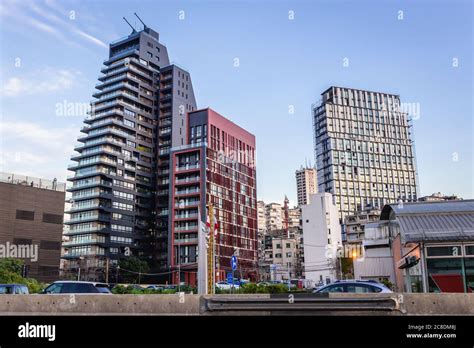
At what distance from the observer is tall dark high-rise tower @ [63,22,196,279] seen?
11044cm

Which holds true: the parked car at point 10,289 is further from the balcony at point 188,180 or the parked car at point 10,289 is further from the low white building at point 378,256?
the balcony at point 188,180

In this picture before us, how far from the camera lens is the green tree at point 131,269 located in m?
102

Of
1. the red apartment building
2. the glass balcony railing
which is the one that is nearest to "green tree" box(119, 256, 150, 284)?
the red apartment building

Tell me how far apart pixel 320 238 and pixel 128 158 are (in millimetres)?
54505

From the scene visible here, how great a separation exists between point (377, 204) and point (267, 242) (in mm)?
44555

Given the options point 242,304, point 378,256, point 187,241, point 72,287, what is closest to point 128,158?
point 187,241

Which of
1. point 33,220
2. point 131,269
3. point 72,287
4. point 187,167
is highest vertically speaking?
point 187,167

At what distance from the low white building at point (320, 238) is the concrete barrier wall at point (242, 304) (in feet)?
312

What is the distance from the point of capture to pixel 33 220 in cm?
8462

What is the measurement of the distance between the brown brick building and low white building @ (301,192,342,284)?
189ft

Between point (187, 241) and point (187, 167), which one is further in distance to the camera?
point (187, 167)

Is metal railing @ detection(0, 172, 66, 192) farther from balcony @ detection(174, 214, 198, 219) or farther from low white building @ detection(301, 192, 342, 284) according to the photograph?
low white building @ detection(301, 192, 342, 284)

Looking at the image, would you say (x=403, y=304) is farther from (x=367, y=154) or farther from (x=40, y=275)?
(x=367, y=154)

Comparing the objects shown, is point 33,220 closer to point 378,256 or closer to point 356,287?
point 378,256
